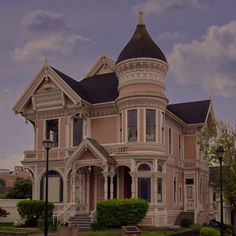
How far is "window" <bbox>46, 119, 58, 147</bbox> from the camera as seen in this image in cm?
3656

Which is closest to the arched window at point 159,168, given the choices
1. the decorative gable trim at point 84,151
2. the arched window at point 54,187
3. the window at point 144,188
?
the window at point 144,188

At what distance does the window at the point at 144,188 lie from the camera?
31.6 metres

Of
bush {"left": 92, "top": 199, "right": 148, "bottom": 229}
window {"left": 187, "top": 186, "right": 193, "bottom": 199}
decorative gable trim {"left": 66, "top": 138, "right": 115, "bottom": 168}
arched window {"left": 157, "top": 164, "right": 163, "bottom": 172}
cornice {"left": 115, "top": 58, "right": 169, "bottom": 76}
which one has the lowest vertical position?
bush {"left": 92, "top": 199, "right": 148, "bottom": 229}

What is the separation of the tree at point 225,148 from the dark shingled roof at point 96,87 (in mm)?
7761

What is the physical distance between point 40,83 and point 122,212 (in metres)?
13.3

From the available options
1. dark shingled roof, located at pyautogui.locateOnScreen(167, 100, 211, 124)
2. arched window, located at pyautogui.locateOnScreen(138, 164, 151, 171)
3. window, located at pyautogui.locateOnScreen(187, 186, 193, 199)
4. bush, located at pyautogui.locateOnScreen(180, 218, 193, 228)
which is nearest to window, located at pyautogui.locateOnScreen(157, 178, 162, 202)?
arched window, located at pyautogui.locateOnScreen(138, 164, 151, 171)

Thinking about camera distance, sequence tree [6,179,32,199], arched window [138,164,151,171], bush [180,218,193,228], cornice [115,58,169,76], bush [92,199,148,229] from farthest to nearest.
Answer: tree [6,179,32,199] < bush [180,218,193,228] < cornice [115,58,169,76] < arched window [138,164,151,171] < bush [92,199,148,229]

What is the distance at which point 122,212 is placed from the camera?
28828mm

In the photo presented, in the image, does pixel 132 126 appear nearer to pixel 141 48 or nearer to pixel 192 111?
pixel 141 48

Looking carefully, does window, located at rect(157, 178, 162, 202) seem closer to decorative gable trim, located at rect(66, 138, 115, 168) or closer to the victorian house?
the victorian house

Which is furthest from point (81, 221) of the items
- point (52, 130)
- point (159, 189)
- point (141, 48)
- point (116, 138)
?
point (141, 48)

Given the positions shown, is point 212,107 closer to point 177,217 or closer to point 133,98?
point 177,217

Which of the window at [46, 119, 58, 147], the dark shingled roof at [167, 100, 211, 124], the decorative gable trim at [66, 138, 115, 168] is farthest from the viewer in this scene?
the dark shingled roof at [167, 100, 211, 124]

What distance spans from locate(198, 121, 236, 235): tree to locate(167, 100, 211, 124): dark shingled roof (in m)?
6.13
